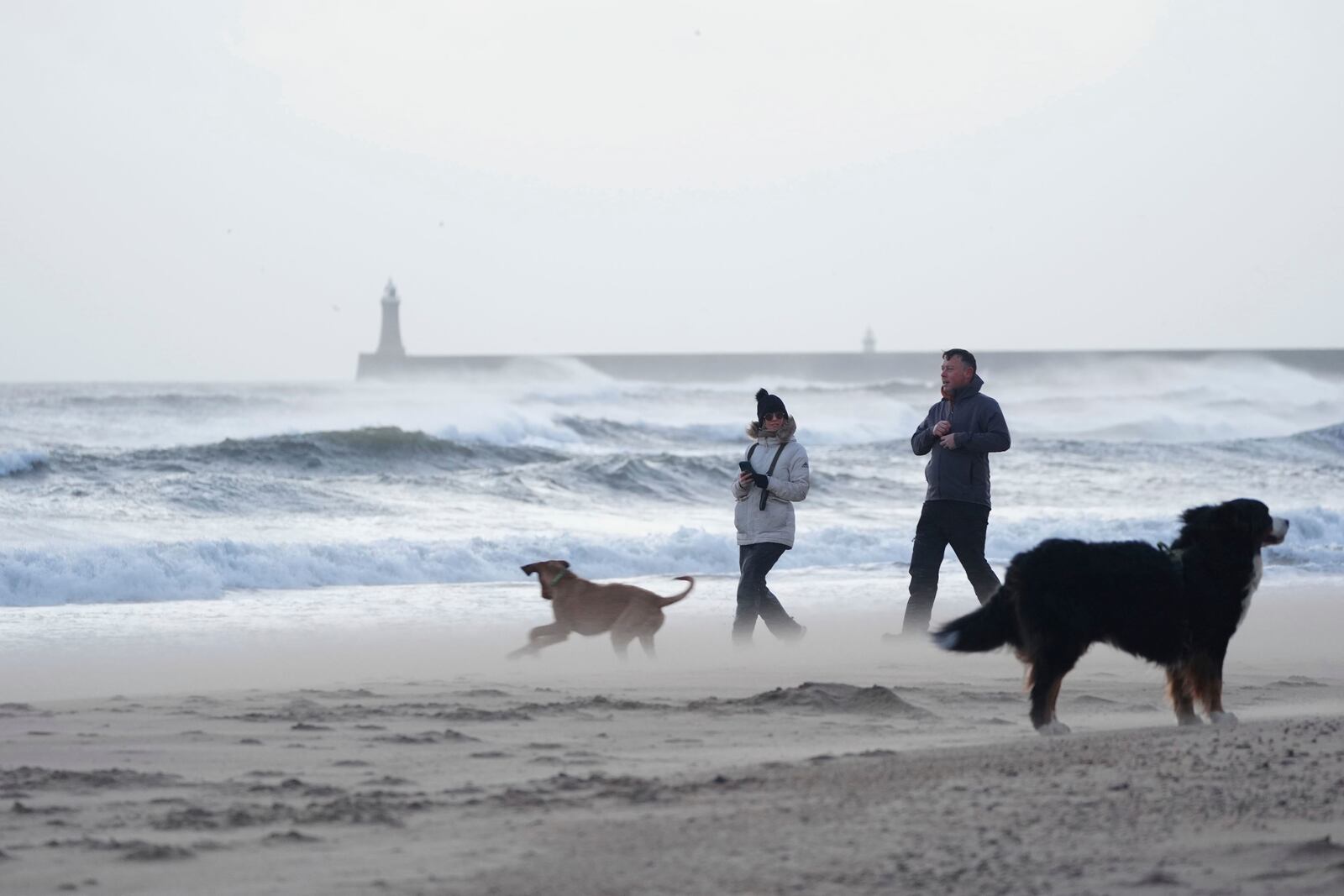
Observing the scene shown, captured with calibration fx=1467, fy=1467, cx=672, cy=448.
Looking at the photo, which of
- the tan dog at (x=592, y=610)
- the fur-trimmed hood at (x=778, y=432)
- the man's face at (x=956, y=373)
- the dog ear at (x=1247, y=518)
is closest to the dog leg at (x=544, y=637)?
the tan dog at (x=592, y=610)

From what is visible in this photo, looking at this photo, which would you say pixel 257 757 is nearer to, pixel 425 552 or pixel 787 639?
pixel 787 639

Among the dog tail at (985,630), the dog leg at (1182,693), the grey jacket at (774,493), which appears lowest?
the dog leg at (1182,693)

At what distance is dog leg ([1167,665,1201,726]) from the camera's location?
18.4 ft

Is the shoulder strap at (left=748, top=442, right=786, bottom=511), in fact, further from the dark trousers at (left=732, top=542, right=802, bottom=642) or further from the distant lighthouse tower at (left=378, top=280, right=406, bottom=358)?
the distant lighthouse tower at (left=378, top=280, right=406, bottom=358)

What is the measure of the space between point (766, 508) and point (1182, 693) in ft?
9.38

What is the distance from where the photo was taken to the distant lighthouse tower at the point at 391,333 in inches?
3292

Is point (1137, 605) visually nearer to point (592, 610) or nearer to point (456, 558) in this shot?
point (592, 610)

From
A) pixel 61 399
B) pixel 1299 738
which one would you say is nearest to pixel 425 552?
pixel 1299 738

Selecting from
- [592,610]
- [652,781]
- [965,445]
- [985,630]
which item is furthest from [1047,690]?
[592,610]

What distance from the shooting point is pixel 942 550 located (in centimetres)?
818

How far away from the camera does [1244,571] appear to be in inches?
221

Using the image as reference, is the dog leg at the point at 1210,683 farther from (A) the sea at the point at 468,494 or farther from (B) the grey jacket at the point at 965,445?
(A) the sea at the point at 468,494

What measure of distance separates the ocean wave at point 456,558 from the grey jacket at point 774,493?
4458 mm

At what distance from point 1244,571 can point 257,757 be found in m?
3.69
